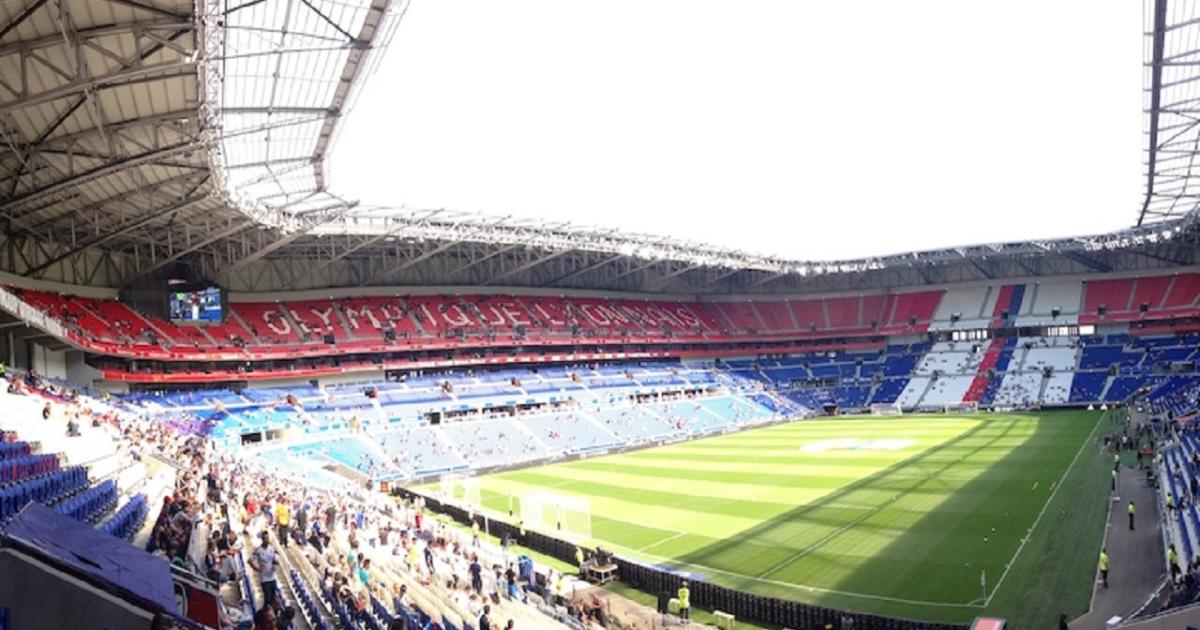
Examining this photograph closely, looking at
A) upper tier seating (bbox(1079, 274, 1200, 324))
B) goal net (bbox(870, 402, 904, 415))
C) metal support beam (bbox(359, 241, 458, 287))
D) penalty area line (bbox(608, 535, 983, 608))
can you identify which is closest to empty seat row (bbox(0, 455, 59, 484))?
penalty area line (bbox(608, 535, 983, 608))

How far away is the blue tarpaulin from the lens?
6.50 meters

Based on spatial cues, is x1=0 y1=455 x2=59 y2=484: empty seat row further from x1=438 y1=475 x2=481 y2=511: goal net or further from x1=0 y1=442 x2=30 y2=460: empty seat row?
x1=438 y1=475 x2=481 y2=511: goal net

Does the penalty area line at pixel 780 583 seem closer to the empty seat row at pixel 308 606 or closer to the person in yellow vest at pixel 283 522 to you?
the person in yellow vest at pixel 283 522

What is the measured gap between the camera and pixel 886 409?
6150cm

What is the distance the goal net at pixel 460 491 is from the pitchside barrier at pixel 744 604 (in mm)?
8210

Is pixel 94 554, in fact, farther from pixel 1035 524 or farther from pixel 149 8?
pixel 1035 524

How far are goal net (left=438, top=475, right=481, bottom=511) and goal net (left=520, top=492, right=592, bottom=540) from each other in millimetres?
2630

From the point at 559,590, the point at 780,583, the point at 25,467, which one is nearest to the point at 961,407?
the point at 780,583

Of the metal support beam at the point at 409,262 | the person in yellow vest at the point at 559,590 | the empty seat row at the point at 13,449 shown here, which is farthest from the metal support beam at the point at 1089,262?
the empty seat row at the point at 13,449

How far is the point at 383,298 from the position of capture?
57.6 metres

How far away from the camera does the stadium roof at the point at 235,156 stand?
18.5m

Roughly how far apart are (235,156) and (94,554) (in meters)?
24.2

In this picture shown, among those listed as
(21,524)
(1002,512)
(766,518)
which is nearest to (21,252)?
(766,518)

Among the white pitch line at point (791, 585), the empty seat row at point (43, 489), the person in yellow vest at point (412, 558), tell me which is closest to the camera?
the empty seat row at point (43, 489)
